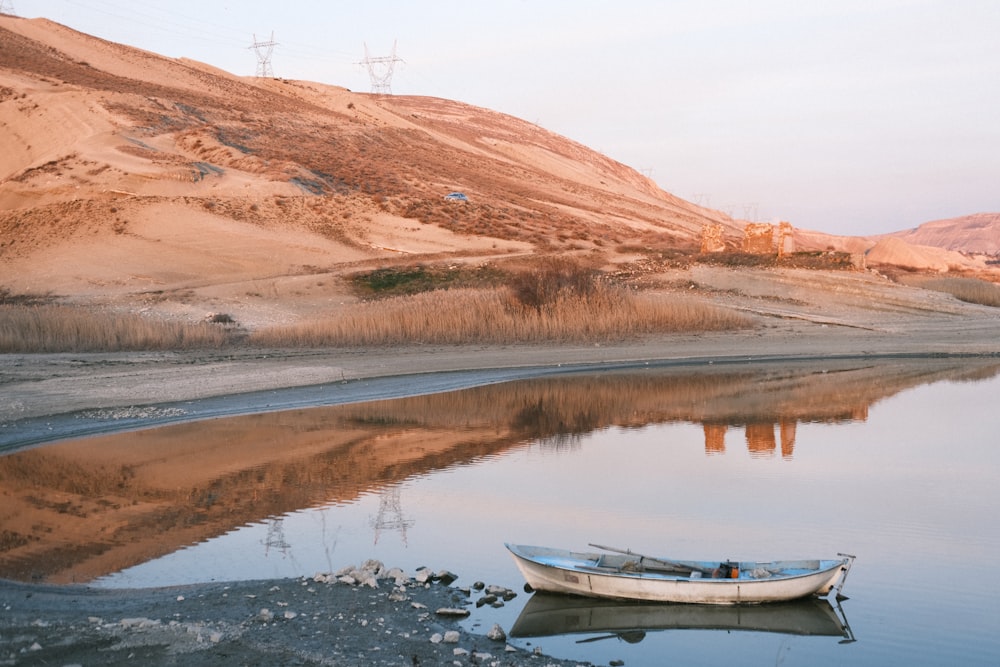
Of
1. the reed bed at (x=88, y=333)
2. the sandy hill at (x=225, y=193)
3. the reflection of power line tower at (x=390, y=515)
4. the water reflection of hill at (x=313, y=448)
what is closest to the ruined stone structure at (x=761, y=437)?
the water reflection of hill at (x=313, y=448)

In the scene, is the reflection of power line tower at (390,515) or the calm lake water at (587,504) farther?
the reflection of power line tower at (390,515)

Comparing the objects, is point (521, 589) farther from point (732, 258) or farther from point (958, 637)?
point (732, 258)

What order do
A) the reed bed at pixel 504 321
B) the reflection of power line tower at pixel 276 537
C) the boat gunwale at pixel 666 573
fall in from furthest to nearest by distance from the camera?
the reed bed at pixel 504 321 → the reflection of power line tower at pixel 276 537 → the boat gunwale at pixel 666 573

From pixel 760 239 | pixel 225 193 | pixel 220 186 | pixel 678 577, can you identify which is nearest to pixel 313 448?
pixel 678 577

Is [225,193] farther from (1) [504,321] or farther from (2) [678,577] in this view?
(2) [678,577]

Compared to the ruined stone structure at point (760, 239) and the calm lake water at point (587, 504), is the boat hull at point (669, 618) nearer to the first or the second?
the calm lake water at point (587, 504)

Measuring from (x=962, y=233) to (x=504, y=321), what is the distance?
168101mm

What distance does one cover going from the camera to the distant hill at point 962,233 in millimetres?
162913

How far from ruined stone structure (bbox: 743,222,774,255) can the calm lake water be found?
2201cm

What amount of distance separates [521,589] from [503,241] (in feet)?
127

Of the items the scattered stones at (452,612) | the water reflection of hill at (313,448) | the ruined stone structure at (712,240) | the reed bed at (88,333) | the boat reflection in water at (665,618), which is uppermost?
the ruined stone structure at (712,240)

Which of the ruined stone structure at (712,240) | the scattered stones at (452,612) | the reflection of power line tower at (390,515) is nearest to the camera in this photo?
the scattered stones at (452,612)

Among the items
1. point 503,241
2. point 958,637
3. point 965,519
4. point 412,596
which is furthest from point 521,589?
point 503,241

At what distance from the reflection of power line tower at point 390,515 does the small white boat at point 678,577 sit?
239 cm
